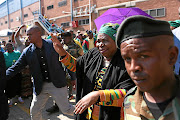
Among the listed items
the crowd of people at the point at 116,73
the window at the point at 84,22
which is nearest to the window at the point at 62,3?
the window at the point at 84,22

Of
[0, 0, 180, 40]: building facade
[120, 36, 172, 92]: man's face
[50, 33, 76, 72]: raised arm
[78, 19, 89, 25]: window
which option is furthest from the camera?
[78, 19, 89, 25]: window

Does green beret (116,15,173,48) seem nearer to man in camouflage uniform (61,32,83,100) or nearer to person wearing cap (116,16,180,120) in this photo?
person wearing cap (116,16,180,120)

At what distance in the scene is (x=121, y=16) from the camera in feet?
12.2

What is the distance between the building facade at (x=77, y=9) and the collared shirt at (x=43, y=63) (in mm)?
13982

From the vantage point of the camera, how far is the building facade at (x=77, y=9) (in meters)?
14.2

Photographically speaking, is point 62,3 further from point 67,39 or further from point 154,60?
point 154,60

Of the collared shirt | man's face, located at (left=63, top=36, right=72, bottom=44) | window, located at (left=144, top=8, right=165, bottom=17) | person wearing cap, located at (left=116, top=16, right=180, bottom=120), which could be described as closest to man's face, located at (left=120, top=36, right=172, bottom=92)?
person wearing cap, located at (left=116, top=16, right=180, bottom=120)

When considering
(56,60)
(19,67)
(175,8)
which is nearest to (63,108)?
(56,60)

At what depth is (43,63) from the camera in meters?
2.88

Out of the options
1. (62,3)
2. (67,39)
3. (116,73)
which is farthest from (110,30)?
(62,3)

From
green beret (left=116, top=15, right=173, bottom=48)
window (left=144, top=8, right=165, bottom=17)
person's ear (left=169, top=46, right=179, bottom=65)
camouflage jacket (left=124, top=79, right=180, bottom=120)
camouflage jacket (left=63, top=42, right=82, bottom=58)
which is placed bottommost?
camouflage jacket (left=124, top=79, right=180, bottom=120)

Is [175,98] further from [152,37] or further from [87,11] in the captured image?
[87,11]

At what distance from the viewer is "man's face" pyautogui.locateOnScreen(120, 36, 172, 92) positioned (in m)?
0.76

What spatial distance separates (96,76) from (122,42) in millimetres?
986
